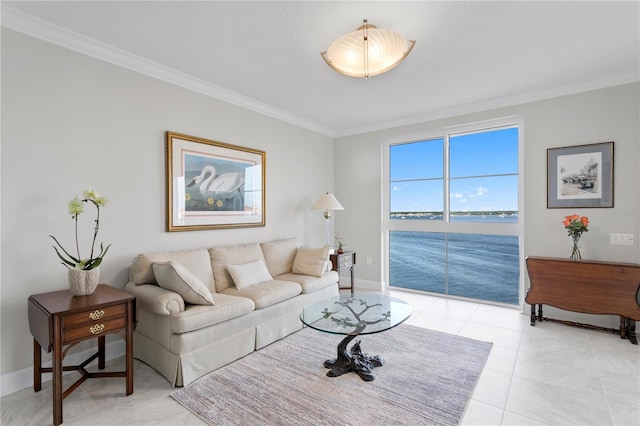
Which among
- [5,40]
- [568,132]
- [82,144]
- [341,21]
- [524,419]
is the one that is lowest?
[524,419]

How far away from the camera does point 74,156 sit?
244cm

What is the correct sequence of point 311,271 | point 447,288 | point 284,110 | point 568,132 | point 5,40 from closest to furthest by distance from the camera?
point 5,40 → point 568,132 → point 311,271 → point 284,110 → point 447,288

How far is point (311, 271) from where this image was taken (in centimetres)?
365

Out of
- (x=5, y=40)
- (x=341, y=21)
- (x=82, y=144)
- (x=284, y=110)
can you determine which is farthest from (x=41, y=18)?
(x=284, y=110)

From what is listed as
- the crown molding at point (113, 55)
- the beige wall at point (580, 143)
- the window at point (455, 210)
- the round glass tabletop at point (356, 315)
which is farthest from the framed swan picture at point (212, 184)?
the beige wall at point (580, 143)

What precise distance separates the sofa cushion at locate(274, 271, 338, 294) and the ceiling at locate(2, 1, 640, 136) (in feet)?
7.04

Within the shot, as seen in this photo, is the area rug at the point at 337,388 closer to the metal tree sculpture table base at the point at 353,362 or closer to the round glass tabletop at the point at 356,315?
the metal tree sculpture table base at the point at 353,362

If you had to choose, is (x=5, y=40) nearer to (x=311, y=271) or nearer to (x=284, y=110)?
(x=284, y=110)

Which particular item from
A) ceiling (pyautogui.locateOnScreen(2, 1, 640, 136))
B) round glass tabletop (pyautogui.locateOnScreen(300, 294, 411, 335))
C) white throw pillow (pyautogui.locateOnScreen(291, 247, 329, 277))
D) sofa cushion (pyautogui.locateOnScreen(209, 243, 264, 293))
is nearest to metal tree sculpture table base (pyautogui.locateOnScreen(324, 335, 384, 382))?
round glass tabletop (pyautogui.locateOnScreen(300, 294, 411, 335))

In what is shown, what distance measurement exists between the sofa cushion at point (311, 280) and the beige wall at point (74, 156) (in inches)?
33.3

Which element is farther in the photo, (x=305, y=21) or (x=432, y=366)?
(x=432, y=366)

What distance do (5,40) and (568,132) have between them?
5.14 m

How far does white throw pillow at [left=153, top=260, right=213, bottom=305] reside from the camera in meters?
2.36

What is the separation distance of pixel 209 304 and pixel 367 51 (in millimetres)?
2212
